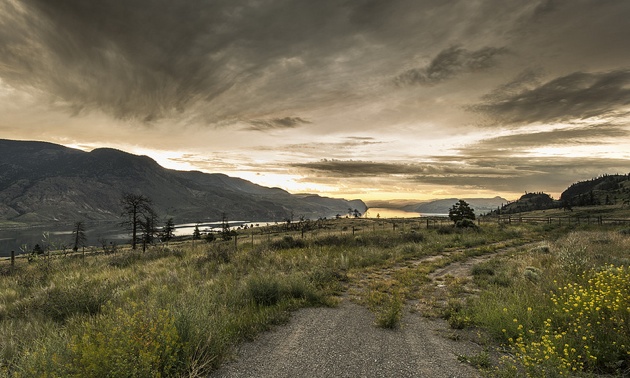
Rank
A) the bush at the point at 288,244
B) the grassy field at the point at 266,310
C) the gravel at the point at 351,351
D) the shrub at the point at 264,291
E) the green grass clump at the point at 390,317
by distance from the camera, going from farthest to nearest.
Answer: the bush at the point at 288,244 < the shrub at the point at 264,291 < the green grass clump at the point at 390,317 < the gravel at the point at 351,351 < the grassy field at the point at 266,310

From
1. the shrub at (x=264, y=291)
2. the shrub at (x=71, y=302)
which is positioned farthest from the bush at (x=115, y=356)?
the shrub at (x=264, y=291)

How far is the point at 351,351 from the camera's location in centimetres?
596

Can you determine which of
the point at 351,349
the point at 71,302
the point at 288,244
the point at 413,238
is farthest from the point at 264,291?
the point at 413,238

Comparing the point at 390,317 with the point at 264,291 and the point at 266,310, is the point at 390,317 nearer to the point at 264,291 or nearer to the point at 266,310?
the point at 266,310

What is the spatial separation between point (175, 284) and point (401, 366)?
29.6ft

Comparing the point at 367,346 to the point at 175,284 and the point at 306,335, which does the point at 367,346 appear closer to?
the point at 306,335

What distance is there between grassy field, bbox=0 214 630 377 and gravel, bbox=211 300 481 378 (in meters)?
0.40

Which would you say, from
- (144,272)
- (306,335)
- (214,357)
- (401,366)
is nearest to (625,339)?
(401,366)

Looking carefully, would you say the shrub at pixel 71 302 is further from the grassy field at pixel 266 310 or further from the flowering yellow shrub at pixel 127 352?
the flowering yellow shrub at pixel 127 352

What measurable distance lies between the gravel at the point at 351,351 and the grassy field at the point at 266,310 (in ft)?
1.31

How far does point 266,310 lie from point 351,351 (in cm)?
293

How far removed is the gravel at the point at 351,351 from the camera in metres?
5.17

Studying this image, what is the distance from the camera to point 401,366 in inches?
211

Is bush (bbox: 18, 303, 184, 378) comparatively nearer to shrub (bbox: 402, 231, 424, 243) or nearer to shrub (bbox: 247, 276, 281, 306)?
shrub (bbox: 247, 276, 281, 306)
